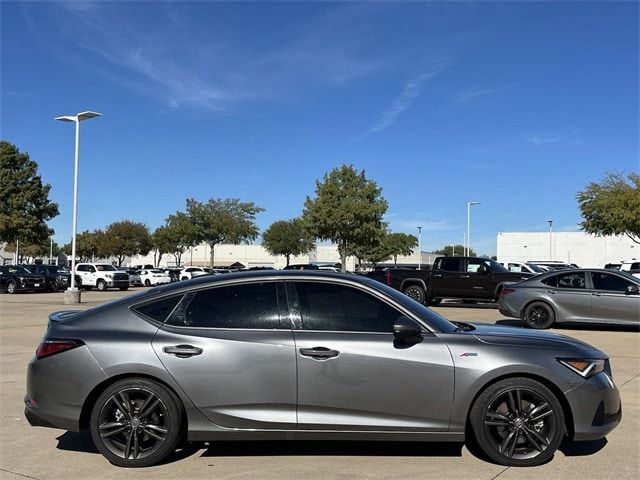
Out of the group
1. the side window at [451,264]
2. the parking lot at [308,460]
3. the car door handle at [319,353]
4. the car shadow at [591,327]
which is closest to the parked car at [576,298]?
the car shadow at [591,327]

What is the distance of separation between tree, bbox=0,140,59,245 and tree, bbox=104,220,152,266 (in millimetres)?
27811

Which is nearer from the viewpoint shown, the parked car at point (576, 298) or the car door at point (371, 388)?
the car door at point (371, 388)

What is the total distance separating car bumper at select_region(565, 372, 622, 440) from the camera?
4.69 m

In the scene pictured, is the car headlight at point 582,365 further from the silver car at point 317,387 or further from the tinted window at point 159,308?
the tinted window at point 159,308

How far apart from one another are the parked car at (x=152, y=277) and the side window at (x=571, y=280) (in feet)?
123

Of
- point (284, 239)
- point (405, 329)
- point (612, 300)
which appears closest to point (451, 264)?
point (612, 300)

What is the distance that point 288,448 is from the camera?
5.23m

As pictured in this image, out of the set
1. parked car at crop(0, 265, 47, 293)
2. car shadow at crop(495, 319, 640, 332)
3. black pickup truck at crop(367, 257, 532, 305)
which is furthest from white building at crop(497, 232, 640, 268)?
car shadow at crop(495, 319, 640, 332)

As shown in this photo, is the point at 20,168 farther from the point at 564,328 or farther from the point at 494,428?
the point at 494,428

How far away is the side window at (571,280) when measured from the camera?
562 inches

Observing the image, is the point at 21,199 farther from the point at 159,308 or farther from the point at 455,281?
the point at 159,308

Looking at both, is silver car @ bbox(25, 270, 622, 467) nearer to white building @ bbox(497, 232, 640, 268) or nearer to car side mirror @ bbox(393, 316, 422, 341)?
car side mirror @ bbox(393, 316, 422, 341)

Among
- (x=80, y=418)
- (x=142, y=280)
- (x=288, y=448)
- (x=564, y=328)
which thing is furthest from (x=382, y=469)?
(x=142, y=280)

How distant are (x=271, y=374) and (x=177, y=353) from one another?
Answer: 768mm
